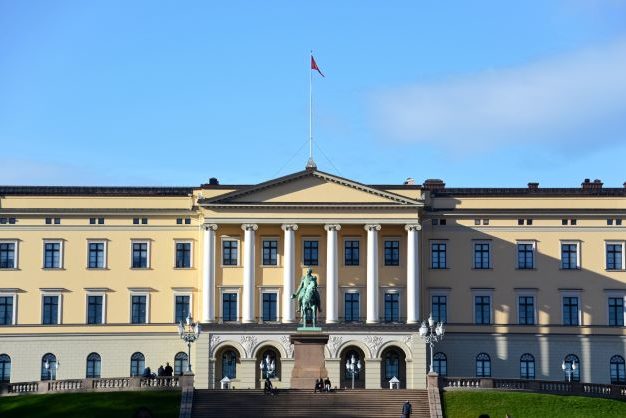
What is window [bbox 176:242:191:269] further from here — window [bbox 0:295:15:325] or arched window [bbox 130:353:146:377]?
window [bbox 0:295:15:325]

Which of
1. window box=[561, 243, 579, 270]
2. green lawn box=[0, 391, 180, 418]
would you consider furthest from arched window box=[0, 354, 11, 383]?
window box=[561, 243, 579, 270]

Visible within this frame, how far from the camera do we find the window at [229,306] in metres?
81.5

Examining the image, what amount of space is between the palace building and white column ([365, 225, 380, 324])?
93mm

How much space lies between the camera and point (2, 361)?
3241 inches

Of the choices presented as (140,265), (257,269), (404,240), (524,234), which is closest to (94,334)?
(140,265)

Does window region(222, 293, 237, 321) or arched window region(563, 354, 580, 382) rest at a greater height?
window region(222, 293, 237, 321)

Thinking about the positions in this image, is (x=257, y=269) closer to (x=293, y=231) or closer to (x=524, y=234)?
(x=293, y=231)

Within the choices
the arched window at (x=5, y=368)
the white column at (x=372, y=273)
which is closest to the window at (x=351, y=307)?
the white column at (x=372, y=273)

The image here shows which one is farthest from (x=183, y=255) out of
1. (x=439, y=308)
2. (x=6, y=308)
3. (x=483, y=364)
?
(x=483, y=364)

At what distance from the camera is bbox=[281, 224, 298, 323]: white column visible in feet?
265

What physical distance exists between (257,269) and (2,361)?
16003 millimetres

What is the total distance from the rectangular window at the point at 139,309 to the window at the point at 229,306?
505 cm

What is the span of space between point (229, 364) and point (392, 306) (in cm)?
1015

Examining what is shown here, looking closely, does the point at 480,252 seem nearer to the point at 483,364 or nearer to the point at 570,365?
the point at 483,364
